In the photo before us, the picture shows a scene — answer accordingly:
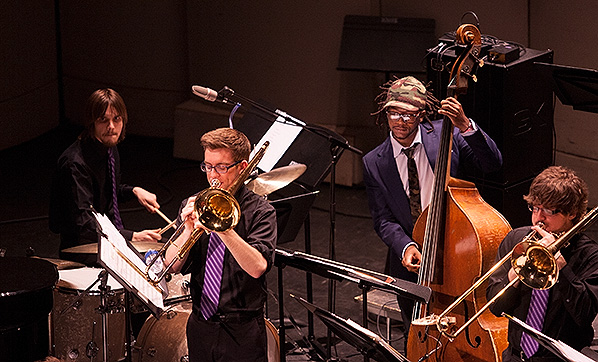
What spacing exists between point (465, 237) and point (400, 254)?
46cm

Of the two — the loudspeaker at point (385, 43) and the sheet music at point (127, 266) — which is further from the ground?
the loudspeaker at point (385, 43)

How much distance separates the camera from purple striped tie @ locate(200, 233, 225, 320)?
380 centimetres

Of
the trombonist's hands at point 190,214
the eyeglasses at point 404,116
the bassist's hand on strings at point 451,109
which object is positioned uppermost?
the bassist's hand on strings at point 451,109

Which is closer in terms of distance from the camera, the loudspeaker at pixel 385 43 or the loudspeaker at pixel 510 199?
the loudspeaker at pixel 510 199

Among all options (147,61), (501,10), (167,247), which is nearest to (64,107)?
(147,61)

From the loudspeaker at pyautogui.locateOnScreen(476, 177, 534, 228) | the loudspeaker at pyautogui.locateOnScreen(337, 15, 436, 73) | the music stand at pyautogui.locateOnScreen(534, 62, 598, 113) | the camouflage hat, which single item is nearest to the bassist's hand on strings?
the camouflage hat

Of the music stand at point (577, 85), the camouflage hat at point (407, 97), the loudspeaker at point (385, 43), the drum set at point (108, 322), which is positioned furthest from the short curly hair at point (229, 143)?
the loudspeaker at point (385, 43)

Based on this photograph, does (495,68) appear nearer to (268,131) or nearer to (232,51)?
(268,131)

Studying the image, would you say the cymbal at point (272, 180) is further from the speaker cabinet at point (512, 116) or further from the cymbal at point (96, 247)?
the speaker cabinet at point (512, 116)

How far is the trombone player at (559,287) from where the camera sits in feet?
11.6

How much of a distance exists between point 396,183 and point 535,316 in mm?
1286

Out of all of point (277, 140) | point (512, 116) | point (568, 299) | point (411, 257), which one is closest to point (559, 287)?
point (568, 299)

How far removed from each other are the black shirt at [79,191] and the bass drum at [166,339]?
2.00ft

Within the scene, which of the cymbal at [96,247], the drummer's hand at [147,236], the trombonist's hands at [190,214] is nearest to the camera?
the trombonist's hands at [190,214]
